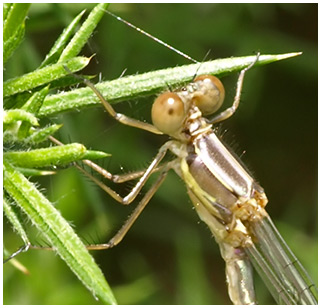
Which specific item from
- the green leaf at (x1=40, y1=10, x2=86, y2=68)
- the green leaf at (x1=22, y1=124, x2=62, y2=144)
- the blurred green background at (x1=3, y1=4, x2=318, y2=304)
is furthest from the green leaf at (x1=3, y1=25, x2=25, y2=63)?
the blurred green background at (x1=3, y1=4, x2=318, y2=304)

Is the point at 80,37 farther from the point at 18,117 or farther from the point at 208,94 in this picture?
the point at 208,94

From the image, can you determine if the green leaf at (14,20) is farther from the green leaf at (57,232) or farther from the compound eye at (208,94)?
the compound eye at (208,94)

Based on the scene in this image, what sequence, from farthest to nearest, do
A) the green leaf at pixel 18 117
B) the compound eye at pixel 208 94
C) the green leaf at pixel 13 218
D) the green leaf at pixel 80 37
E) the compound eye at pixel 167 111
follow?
the compound eye at pixel 208 94, the compound eye at pixel 167 111, the green leaf at pixel 80 37, the green leaf at pixel 13 218, the green leaf at pixel 18 117

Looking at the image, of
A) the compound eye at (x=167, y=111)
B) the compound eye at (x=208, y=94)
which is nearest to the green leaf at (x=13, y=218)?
the compound eye at (x=167, y=111)

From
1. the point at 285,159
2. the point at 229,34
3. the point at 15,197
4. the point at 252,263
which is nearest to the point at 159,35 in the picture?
the point at 229,34

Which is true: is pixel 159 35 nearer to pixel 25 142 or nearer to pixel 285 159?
pixel 285 159
